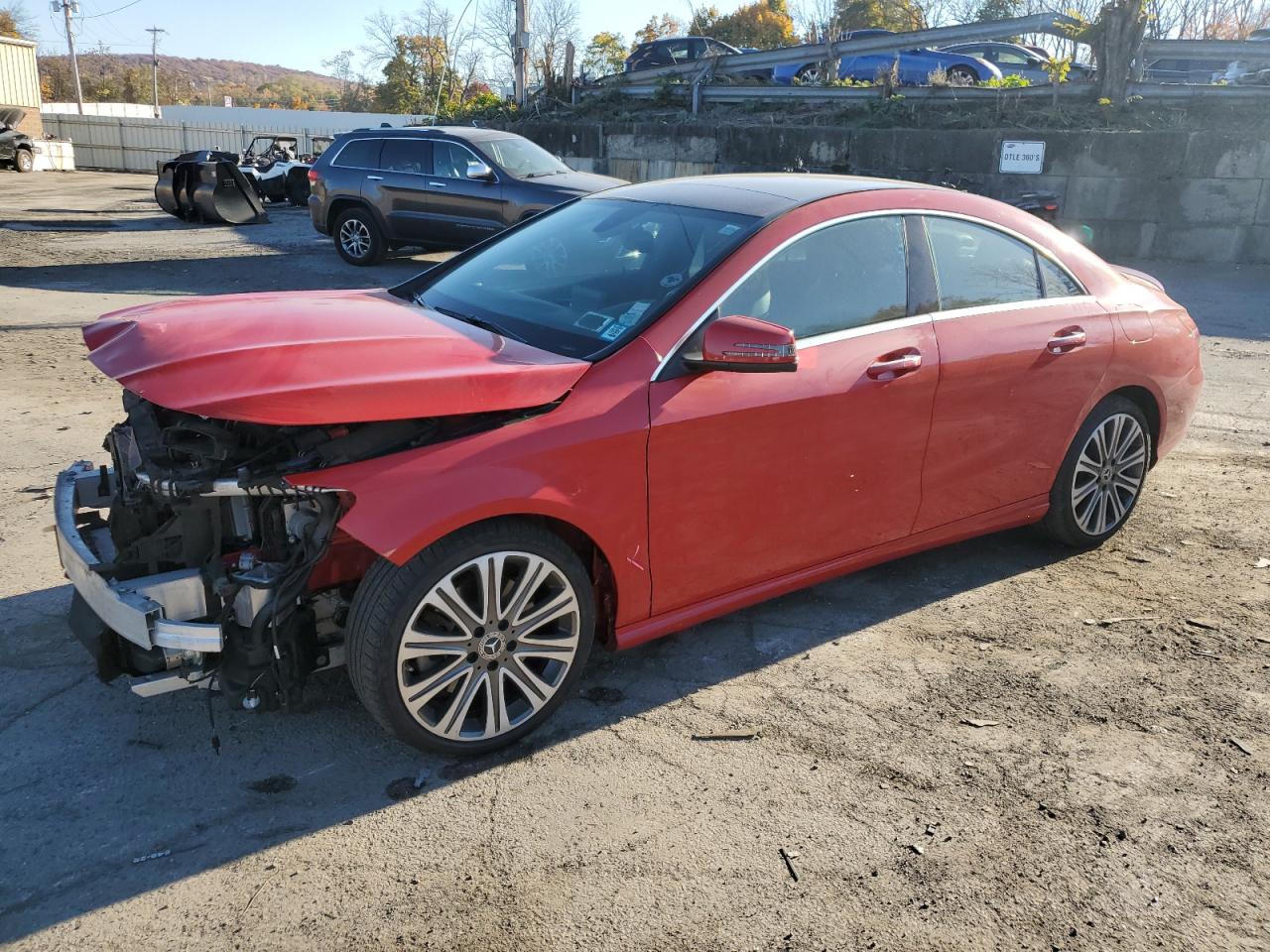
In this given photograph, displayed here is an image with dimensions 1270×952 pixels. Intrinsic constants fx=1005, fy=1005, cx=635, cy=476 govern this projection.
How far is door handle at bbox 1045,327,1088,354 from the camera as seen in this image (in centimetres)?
430

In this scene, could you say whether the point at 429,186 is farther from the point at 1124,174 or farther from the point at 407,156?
the point at 1124,174

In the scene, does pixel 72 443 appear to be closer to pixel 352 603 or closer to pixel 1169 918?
pixel 352 603

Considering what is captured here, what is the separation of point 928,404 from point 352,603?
90.1 inches

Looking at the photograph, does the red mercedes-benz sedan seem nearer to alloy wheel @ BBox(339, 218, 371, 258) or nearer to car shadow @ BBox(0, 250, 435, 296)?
car shadow @ BBox(0, 250, 435, 296)

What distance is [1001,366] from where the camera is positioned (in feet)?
13.5

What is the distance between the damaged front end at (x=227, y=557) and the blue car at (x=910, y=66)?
1869cm

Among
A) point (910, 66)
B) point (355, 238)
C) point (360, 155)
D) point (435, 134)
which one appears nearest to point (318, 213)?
point (355, 238)

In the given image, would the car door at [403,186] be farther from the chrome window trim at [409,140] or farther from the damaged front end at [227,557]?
the damaged front end at [227,557]

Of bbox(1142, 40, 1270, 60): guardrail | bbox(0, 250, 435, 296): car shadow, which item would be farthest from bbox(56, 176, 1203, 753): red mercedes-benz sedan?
bbox(1142, 40, 1270, 60): guardrail

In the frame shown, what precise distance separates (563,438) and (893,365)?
55.3 inches

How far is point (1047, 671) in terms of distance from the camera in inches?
152

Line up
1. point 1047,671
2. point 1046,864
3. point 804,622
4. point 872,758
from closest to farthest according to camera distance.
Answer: point 1046,864 → point 872,758 → point 1047,671 → point 804,622

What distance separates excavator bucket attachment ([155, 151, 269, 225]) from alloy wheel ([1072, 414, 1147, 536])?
17.5 meters

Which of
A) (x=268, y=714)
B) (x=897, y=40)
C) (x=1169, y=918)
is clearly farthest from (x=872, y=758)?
(x=897, y=40)
